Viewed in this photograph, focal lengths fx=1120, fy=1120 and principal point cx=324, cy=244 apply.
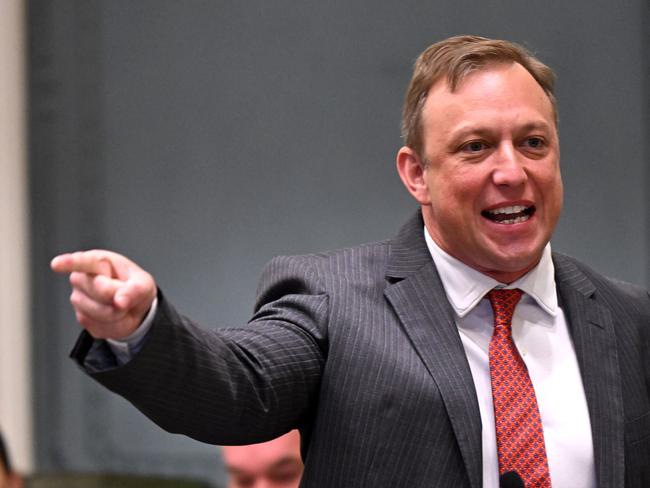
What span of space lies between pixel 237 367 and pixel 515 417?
469 millimetres

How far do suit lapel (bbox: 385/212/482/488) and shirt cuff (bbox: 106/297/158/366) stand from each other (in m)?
0.49

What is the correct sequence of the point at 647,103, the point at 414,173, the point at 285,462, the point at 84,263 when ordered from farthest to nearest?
1. the point at 647,103
2. the point at 285,462
3. the point at 414,173
4. the point at 84,263

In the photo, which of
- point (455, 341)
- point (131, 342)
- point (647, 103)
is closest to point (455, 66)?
point (455, 341)

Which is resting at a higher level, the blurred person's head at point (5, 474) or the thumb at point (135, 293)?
the thumb at point (135, 293)

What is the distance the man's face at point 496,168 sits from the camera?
6.06ft

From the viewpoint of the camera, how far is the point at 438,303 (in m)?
1.83

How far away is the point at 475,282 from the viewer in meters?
1.89

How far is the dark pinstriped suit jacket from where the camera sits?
5.15 feet

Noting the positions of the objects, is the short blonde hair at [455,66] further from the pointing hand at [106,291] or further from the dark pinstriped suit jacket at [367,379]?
the pointing hand at [106,291]

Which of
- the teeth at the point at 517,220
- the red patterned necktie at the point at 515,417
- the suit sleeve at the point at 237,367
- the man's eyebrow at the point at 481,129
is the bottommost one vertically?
the red patterned necktie at the point at 515,417

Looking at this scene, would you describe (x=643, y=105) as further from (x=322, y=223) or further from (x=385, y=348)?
(x=385, y=348)

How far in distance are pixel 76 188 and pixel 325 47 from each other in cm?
111

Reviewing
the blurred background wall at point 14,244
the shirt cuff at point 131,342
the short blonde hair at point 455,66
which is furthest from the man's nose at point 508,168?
the blurred background wall at point 14,244

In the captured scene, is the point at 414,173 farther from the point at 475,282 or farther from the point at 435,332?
the point at 435,332
